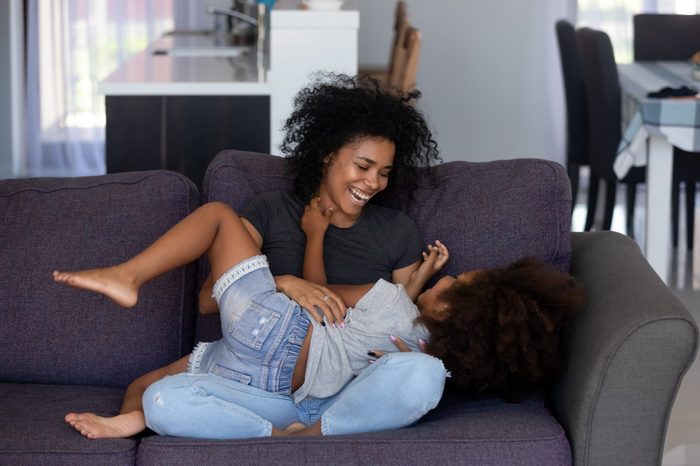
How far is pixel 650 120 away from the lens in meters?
3.81

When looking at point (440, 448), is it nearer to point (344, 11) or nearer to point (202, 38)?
point (344, 11)

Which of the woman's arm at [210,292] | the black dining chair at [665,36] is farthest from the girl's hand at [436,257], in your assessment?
the black dining chair at [665,36]

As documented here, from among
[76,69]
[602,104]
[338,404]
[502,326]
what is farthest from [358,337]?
[76,69]

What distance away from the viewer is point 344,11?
3.62 m

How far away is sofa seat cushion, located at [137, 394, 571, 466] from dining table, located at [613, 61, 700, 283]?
6.92 feet

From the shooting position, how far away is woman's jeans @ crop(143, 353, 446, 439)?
190cm

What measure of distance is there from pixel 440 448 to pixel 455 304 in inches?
11.3

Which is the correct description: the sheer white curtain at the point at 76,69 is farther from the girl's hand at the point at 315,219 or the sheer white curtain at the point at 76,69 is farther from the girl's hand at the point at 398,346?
the girl's hand at the point at 398,346

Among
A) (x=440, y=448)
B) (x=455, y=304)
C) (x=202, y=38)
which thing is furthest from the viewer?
(x=202, y=38)

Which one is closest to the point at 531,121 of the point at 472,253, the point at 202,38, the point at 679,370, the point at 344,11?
the point at 202,38

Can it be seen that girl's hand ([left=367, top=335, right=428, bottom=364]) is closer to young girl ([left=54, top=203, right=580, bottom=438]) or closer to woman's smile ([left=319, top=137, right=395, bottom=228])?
young girl ([left=54, top=203, right=580, bottom=438])

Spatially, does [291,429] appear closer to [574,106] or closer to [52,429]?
[52,429]

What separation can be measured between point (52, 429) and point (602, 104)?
304cm

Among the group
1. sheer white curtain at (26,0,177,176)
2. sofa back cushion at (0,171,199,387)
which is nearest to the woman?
sofa back cushion at (0,171,199,387)
